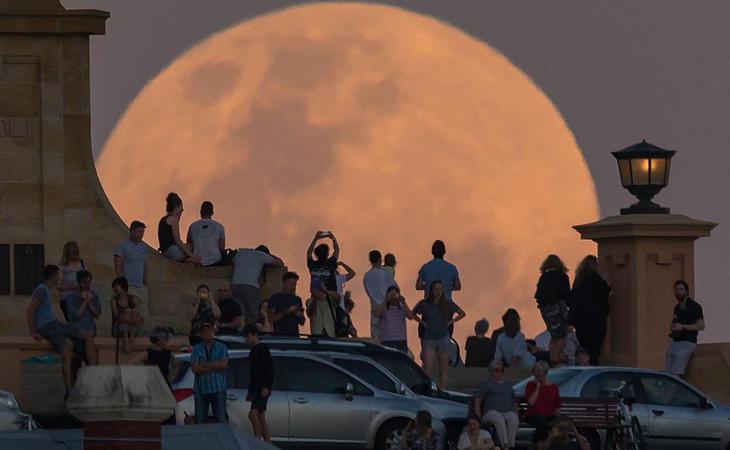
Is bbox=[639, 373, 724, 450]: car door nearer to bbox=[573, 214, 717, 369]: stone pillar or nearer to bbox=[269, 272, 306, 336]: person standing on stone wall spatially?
bbox=[269, 272, 306, 336]: person standing on stone wall

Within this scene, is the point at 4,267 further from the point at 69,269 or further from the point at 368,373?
the point at 368,373

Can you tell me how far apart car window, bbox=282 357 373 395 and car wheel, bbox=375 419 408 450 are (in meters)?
0.52

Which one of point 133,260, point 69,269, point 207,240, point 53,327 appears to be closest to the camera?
point 53,327

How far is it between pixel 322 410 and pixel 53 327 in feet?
14.3

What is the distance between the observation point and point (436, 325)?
4741 centimetres

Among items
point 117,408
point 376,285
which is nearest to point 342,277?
point 376,285

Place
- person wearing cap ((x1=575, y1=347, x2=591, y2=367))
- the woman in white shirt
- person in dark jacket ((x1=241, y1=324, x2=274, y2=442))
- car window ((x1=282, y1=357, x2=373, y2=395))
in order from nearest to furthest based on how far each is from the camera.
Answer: the woman in white shirt, person in dark jacket ((x1=241, y1=324, x2=274, y2=442)), car window ((x1=282, y1=357, x2=373, y2=395)), person wearing cap ((x1=575, y1=347, x2=591, y2=367))

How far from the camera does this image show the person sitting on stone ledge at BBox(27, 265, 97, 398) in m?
45.1

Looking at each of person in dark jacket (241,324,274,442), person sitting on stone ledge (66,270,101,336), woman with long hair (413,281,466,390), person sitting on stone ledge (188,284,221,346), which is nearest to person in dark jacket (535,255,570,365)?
woman with long hair (413,281,466,390)

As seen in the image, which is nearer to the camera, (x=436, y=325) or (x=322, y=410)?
(x=322, y=410)

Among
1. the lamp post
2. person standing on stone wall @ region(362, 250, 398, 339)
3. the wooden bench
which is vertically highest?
the lamp post

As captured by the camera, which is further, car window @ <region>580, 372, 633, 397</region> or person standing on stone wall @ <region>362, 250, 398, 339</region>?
person standing on stone wall @ <region>362, 250, 398, 339</region>

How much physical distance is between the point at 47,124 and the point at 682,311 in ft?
31.2

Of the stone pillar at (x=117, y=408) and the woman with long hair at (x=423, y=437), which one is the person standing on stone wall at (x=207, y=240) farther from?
the stone pillar at (x=117, y=408)
